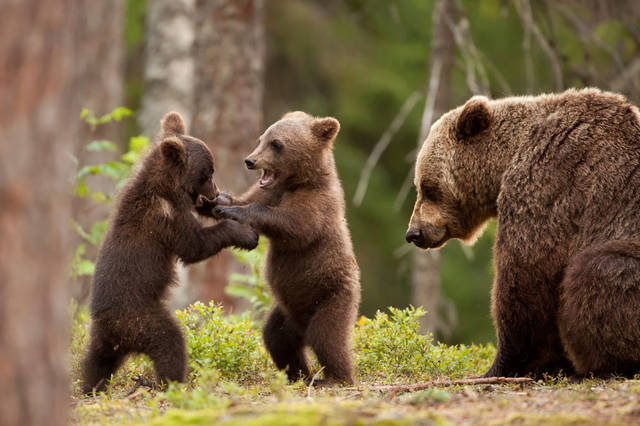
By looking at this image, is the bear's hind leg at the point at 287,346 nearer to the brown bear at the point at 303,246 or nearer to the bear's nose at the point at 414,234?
the brown bear at the point at 303,246

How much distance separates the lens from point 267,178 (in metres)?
7.12

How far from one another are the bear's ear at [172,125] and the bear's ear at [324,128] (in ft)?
3.92

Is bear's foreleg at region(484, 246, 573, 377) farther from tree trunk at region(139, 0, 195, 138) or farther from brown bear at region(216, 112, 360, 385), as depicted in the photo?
tree trunk at region(139, 0, 195, 138)

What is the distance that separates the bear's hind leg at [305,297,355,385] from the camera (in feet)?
20.9

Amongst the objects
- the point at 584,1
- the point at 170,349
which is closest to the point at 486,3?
the point at 584,1

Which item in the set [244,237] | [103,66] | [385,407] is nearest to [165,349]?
[244,237]

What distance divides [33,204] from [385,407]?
2.11 m

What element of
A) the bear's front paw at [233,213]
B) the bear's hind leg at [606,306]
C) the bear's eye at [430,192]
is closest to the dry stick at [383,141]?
the bear's eye at [430,192]

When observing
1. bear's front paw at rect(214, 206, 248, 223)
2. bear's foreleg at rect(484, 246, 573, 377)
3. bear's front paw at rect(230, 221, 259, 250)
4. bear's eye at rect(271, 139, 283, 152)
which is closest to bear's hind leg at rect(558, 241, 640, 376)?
bear's foreleg at rect(484, 246, 573, 377)

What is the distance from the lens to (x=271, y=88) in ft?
67.2

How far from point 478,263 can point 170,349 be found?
15.9 m

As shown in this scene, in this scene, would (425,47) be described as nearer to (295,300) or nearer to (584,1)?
(584,1)

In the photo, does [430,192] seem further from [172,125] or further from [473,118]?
[172,125]

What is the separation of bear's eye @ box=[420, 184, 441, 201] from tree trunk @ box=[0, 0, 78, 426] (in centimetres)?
413
